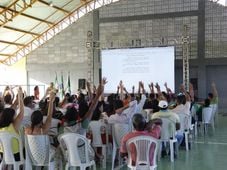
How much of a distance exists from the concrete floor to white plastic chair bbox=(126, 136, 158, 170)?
1.59m

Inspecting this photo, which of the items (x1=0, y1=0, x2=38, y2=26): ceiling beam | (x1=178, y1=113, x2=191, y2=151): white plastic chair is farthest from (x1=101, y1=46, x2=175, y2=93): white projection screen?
(x1=178, y1=113, x2=191, y2=151): white plastic chair

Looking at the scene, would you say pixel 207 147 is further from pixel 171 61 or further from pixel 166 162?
pixel 171 61

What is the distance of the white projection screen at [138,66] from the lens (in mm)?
12961

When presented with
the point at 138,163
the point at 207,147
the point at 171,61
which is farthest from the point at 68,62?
the point at 138,163

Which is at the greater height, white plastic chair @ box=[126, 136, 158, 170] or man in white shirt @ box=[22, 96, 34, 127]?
man in white shirt @ box=[22, 96, 34, 127]

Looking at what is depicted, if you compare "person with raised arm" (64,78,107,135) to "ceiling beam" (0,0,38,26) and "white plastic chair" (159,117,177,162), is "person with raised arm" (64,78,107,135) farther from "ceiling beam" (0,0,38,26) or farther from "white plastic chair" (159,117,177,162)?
"ceiling beam" (0,0,38,26)

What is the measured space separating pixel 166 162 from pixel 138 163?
6.80ft

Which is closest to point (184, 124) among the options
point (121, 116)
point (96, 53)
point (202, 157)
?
point (202, 157)

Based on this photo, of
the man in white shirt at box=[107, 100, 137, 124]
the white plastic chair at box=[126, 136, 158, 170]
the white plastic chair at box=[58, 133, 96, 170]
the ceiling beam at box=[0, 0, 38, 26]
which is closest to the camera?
the white plastic chair at box=[126, 136, 158, 170]

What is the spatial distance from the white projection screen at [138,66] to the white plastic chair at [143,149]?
9.24 meters

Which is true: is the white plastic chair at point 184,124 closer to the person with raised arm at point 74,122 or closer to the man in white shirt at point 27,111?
the person with raised arm at point 74,122

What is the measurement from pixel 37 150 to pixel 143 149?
1285mm

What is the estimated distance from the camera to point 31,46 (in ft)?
59.3

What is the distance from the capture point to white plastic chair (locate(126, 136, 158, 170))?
3.71 metres
